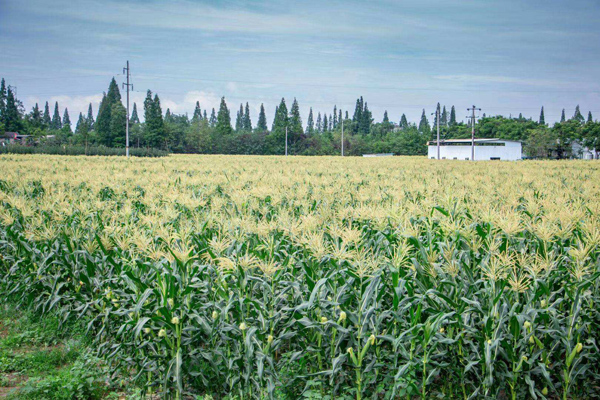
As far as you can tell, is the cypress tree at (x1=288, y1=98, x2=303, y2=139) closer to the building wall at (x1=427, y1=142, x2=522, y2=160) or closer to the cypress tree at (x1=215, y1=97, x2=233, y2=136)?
the cypress tree at (x1=215, y1=97, x2=233, y2=136)

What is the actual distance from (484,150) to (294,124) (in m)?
45.5

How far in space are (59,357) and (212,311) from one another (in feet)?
6.64

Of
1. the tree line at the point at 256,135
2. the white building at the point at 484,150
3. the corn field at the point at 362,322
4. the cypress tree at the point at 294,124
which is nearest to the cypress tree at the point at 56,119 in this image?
the tree line at the point at 256,135

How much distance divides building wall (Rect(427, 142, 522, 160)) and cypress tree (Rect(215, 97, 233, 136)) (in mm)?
49609

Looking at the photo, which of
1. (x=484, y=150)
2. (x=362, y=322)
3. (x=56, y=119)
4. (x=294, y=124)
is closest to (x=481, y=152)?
(x=484, y=150)

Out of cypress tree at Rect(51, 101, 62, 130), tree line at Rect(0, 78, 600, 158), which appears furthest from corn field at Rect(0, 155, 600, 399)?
cypress tree at Rect(51, 101, 62, 130)

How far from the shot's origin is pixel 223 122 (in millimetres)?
107688

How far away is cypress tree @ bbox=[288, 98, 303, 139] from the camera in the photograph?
348ft

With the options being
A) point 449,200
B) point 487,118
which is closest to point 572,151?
point 487,118

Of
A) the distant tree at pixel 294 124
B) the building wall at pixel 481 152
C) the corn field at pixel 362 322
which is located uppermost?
the distant tree at pixel 294 124

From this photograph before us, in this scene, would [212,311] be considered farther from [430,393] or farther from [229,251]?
[430,393]

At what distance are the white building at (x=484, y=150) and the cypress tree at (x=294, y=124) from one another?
107 feet

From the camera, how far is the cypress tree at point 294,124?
106 meters

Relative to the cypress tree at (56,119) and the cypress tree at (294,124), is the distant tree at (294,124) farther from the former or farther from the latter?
the cypress tree at (56,119)
